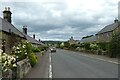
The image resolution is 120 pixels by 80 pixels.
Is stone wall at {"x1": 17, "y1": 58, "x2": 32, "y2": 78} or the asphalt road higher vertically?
stone wall at {"x1": 17, "y1": 58, "x2": 32, "y2": 78}

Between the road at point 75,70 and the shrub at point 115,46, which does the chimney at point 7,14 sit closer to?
the shrub at point 115,46

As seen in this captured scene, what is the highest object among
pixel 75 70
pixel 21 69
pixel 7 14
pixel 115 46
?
pixel 7 14

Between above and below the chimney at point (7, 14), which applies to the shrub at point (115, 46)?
below

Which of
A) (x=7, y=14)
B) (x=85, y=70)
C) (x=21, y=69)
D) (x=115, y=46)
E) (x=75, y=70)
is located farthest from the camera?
(x=7, y=14)

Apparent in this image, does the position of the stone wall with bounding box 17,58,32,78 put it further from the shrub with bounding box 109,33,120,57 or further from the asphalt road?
the shrub with bounding box 109,33,120,57

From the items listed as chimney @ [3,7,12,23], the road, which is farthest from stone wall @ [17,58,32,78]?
chimney @ [3,7,12,23]

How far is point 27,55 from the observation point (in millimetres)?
21172

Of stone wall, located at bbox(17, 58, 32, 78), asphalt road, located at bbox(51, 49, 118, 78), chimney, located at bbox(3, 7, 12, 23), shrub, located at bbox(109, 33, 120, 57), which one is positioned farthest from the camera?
chimney, located at bbox(3, 7, 12, 23)

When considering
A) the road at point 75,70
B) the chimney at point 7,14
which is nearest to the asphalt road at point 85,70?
the road at point 75,70

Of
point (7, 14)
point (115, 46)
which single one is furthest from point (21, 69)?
point (7, 14)

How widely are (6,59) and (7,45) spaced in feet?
62.3

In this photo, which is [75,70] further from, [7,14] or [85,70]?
[7,14]

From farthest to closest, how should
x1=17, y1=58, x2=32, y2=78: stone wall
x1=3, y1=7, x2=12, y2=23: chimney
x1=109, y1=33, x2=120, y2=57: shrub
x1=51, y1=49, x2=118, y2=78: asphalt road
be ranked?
x1=3, y1=7, x2=12, y2=23: chimney < x1=109, y1=33, x2=120, y2=57: shrub < x1=51, y1=49, x2=118, y2=78: asphalt road < x1=17, y1=58, x2=32, y2=78: stone wall

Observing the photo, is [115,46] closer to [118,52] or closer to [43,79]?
[118,52]
